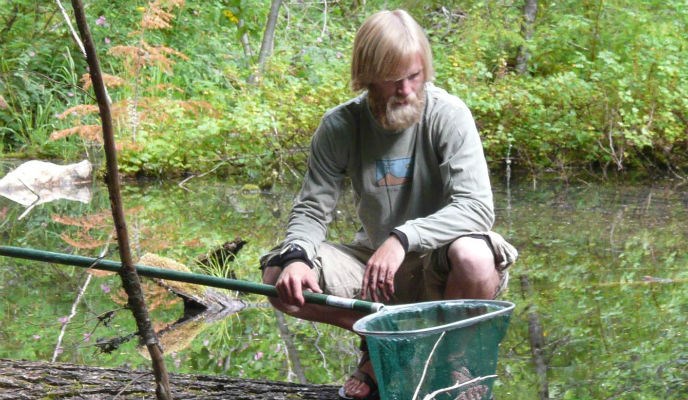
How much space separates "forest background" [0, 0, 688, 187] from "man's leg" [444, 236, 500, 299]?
17.4 feet

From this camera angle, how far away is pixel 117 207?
1.89m

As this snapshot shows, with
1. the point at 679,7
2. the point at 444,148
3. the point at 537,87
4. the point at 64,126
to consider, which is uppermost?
the point at 444,148

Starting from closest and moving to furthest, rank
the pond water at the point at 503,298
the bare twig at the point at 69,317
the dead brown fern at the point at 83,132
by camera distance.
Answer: the pond water at the point at 503,298
the bare twig at the point at 69,317
the dead brown fern at the point at 83,132

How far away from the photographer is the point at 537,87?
958cm

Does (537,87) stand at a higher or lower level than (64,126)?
higher

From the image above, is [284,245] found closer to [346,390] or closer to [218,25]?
[346,390]

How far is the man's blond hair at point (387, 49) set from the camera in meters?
2.87

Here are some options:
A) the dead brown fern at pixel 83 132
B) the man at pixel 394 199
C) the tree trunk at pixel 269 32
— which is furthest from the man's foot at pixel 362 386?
the tree trunk at pixel 269 32

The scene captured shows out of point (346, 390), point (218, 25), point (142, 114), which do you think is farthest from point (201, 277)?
point (218, 25)

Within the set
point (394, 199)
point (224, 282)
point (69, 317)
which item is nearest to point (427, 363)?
point (224, 282)

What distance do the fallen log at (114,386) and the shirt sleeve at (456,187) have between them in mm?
601

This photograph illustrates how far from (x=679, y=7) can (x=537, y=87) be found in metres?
2.23

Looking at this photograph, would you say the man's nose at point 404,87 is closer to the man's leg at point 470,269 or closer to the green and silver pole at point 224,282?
the man's leg at point 470,269

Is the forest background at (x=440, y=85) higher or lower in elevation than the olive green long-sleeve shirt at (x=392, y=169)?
lower
